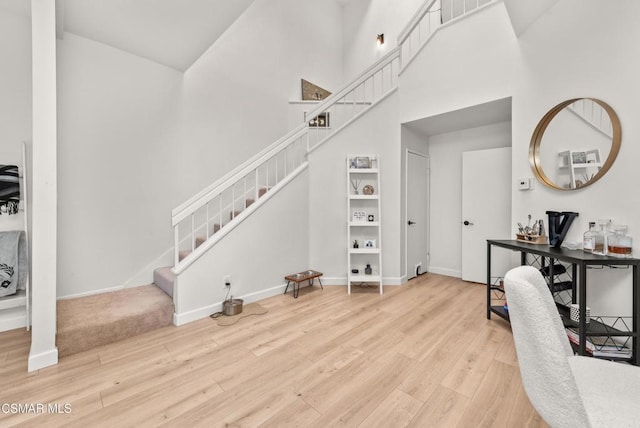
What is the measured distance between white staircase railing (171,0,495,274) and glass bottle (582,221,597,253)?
2.79 m

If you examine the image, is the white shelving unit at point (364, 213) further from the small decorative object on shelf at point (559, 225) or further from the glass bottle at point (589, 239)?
the glass bottle at point (589, 239)

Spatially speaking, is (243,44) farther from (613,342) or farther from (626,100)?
(613,342)

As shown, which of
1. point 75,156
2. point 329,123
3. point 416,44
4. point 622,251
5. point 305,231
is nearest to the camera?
point 622,251

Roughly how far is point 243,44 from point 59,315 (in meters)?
4.23

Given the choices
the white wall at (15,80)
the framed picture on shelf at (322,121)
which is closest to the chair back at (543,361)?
the white wall at (15,80)

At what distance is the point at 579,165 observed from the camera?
2322 mm

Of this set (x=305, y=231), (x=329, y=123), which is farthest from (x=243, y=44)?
(x=305, y=231)

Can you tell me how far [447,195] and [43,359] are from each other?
4.91 meters

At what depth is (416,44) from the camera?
178 inches

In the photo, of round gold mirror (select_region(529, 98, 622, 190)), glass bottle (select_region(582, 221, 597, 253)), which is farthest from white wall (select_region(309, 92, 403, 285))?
glass bottle (select_region(582, 221, 597, 253))

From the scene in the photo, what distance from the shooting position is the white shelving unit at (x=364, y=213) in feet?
12.1

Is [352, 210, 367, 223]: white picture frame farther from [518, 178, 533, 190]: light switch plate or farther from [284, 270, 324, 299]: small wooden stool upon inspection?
[518, 178, 533, 190]: light switch plate

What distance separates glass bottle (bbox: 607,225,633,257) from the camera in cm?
190

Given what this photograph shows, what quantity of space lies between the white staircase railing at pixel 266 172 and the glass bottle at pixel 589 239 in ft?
9.14
